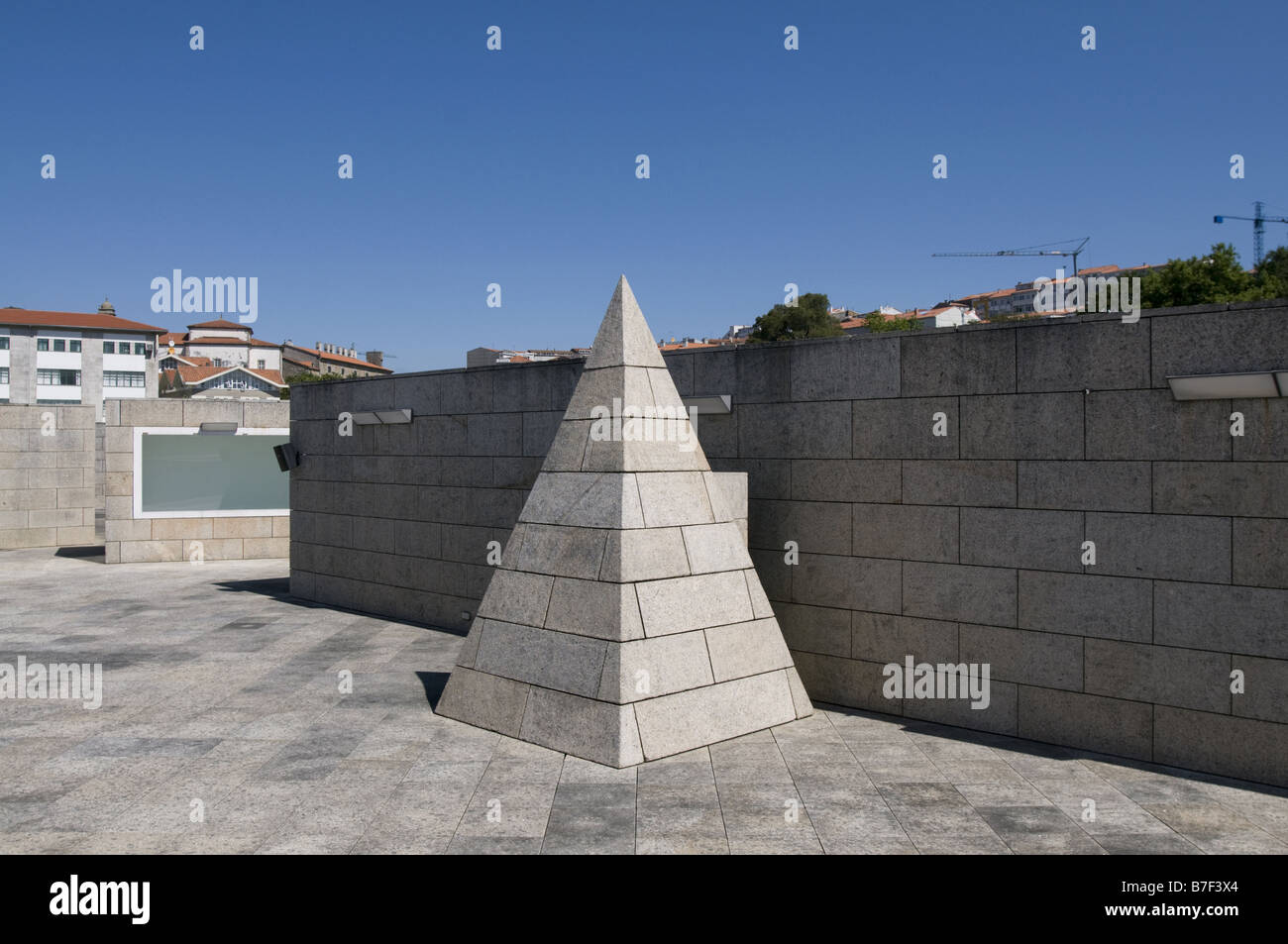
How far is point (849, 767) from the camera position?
8656 millimetres

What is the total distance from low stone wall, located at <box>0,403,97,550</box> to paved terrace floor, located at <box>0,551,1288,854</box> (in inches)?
702

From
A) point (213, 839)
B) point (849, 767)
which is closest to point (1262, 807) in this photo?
point (849, 767)

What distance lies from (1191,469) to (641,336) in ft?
18.4

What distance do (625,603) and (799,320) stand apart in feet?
238

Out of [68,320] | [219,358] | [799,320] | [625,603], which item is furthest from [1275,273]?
[219,358]

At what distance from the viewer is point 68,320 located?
9294 centimetres

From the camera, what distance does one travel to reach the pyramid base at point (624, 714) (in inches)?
342

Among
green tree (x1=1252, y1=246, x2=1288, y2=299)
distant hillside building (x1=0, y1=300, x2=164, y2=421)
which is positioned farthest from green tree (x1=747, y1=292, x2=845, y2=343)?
distant hillside building (x1=0, y1=300, x2=164, y2=421)

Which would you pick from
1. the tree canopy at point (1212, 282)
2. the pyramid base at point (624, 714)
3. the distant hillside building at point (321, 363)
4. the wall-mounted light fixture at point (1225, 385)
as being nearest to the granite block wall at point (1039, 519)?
the wall-mounted light fixture at point (1225, 385)

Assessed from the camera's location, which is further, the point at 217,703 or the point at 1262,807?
the point at 217,703

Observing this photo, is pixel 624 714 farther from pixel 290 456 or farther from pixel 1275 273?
pixel 1275 273

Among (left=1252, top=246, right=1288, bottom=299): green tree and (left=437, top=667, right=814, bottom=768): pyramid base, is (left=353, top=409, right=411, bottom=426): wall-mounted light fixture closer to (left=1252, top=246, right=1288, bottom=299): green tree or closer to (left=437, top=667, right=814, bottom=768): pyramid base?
(left=437, top=667, right=814, bottom=768): pyramid base

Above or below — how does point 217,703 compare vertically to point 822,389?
below
